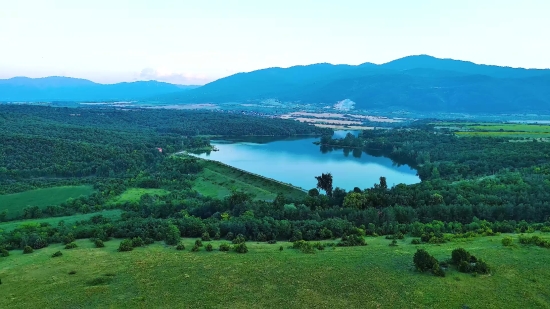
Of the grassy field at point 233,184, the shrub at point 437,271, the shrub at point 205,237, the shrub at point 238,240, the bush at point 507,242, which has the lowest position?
the grassy field at point 233,184

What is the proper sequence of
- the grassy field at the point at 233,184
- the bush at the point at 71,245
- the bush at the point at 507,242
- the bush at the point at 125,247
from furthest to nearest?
the grassy field at the point at 233,184, the bush at the point at 71,245, the bush at the point at 125,247, the bush at the point at 507,242

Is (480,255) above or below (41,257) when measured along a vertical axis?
above

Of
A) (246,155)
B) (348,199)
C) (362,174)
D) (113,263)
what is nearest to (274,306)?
(113,263)

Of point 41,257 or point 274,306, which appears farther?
point 41,257

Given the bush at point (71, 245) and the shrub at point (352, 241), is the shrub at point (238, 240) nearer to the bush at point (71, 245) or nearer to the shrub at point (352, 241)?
the shrub at point (352, 241)

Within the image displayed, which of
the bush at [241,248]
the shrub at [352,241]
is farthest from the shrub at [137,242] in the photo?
the shrub at [352,241]

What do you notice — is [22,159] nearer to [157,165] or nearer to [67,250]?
[157,165]

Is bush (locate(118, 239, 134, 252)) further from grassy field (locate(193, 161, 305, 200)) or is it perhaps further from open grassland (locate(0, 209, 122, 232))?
grassy field (locate(193, 161, 305, 200))

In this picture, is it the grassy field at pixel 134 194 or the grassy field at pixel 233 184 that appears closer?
the grassy field at pixel 134 194
